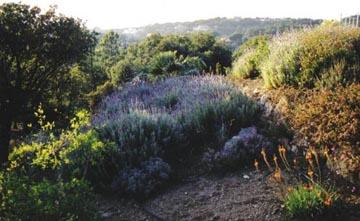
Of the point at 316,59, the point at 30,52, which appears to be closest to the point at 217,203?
the point at 316,59

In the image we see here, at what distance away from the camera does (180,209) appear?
17.2 ft

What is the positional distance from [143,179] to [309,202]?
6.79 feet

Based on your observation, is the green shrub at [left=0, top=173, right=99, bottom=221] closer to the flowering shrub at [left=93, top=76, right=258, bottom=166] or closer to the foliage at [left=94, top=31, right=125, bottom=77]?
the flowering shrub at [left=93, top=76, right=258, bottom=166]

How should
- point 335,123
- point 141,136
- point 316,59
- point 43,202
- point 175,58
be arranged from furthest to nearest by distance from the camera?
point 175,58 → point 316,59 → point 141,136 → point 335,123 → point 43,202

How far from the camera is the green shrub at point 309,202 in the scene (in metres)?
4.42

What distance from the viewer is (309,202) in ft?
14.5

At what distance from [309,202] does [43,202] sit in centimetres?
231

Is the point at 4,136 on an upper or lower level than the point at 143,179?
lower

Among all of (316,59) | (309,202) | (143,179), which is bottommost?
(143,179)

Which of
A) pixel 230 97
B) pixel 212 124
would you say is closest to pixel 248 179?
pixel 212 124

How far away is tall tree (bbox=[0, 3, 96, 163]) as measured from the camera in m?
10.6

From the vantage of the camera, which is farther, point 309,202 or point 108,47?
point 108,47

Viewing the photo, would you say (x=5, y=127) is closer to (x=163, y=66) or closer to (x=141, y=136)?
(x=141, y=136)

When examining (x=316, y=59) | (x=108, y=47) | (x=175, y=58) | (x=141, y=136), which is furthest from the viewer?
(x=108, y=47)
